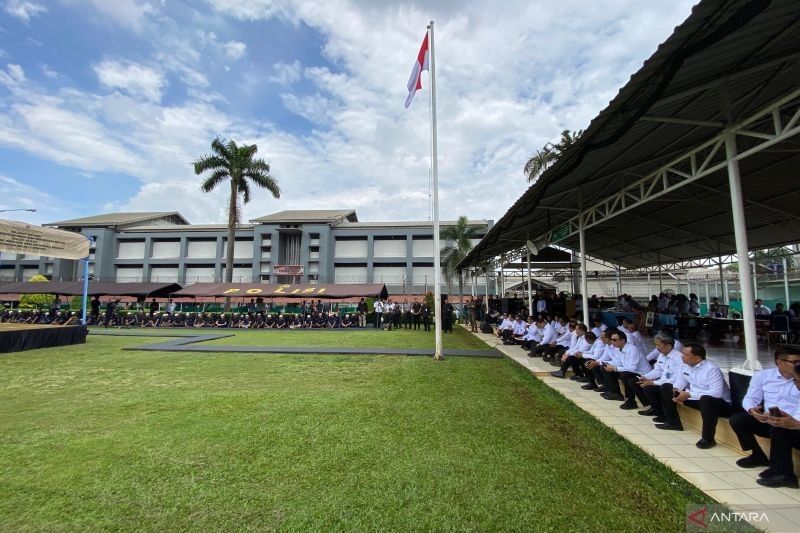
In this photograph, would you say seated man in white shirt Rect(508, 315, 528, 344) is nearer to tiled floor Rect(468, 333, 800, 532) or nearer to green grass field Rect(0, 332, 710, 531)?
green grass field Rect(0, 332, 710, 531)

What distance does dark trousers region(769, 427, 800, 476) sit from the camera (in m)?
3.24

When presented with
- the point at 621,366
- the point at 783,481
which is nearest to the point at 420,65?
the point at 621,366

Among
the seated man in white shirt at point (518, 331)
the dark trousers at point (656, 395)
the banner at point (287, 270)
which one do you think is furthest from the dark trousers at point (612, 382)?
the banner at point (287, 270)

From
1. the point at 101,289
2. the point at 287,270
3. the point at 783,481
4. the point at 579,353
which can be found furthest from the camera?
the point at 287,270

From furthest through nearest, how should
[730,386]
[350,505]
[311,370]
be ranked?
[311,370] → [730,386] → [350,505]

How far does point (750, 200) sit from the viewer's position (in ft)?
31.8

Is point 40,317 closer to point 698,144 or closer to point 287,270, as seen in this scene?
point 287,270

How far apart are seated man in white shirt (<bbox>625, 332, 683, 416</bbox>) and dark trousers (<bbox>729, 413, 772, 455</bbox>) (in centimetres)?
100

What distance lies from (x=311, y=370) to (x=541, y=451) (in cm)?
558

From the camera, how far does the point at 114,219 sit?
49.2m

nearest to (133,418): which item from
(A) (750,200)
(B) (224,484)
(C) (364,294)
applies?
(B) (224,484)

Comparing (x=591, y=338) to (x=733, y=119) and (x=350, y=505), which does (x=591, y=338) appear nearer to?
(x=733, y=119)

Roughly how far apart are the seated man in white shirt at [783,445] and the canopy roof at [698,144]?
9.16 feet

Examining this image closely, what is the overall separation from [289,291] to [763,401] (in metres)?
19.6
